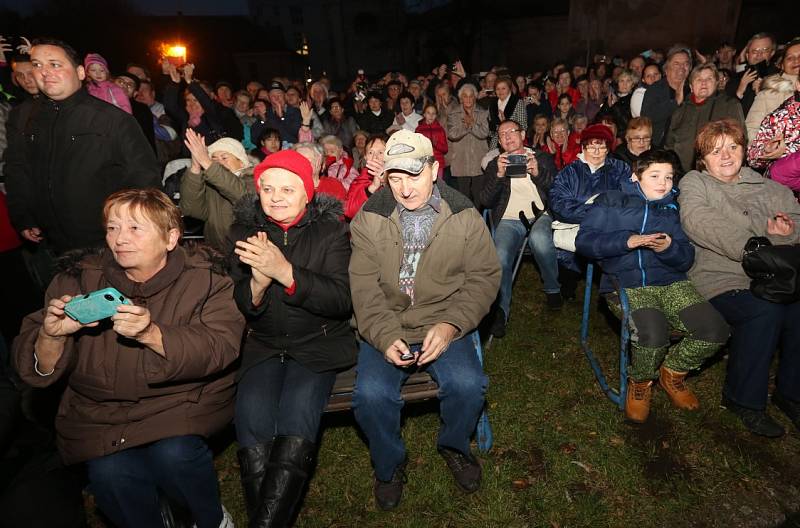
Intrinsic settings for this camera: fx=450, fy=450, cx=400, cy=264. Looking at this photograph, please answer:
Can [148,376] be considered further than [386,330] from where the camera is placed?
No

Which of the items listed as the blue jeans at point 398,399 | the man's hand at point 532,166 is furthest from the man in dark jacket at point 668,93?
the blue jeans at point 398,399

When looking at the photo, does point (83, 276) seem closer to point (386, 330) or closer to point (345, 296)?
point (345, 296)

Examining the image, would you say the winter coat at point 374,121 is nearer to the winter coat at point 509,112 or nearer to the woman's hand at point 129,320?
the winter coat at point 509,112

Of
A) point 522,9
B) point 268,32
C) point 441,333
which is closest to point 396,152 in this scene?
point 441,333

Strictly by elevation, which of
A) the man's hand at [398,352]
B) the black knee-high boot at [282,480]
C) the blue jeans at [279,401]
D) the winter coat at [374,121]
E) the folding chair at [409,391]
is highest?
the winter coat at [374,121]

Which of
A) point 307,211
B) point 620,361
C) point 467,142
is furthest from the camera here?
point 467,142

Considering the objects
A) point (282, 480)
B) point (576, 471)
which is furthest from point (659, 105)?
point (282, 480)

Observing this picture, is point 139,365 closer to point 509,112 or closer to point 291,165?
point 291,165

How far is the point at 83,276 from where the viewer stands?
2.58m

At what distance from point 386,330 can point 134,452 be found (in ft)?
5.18

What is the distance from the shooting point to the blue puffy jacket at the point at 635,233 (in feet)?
11.7

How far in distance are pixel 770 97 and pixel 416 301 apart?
469cm

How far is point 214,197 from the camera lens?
13.4 ft

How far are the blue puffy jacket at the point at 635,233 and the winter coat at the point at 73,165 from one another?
372 centimetres
